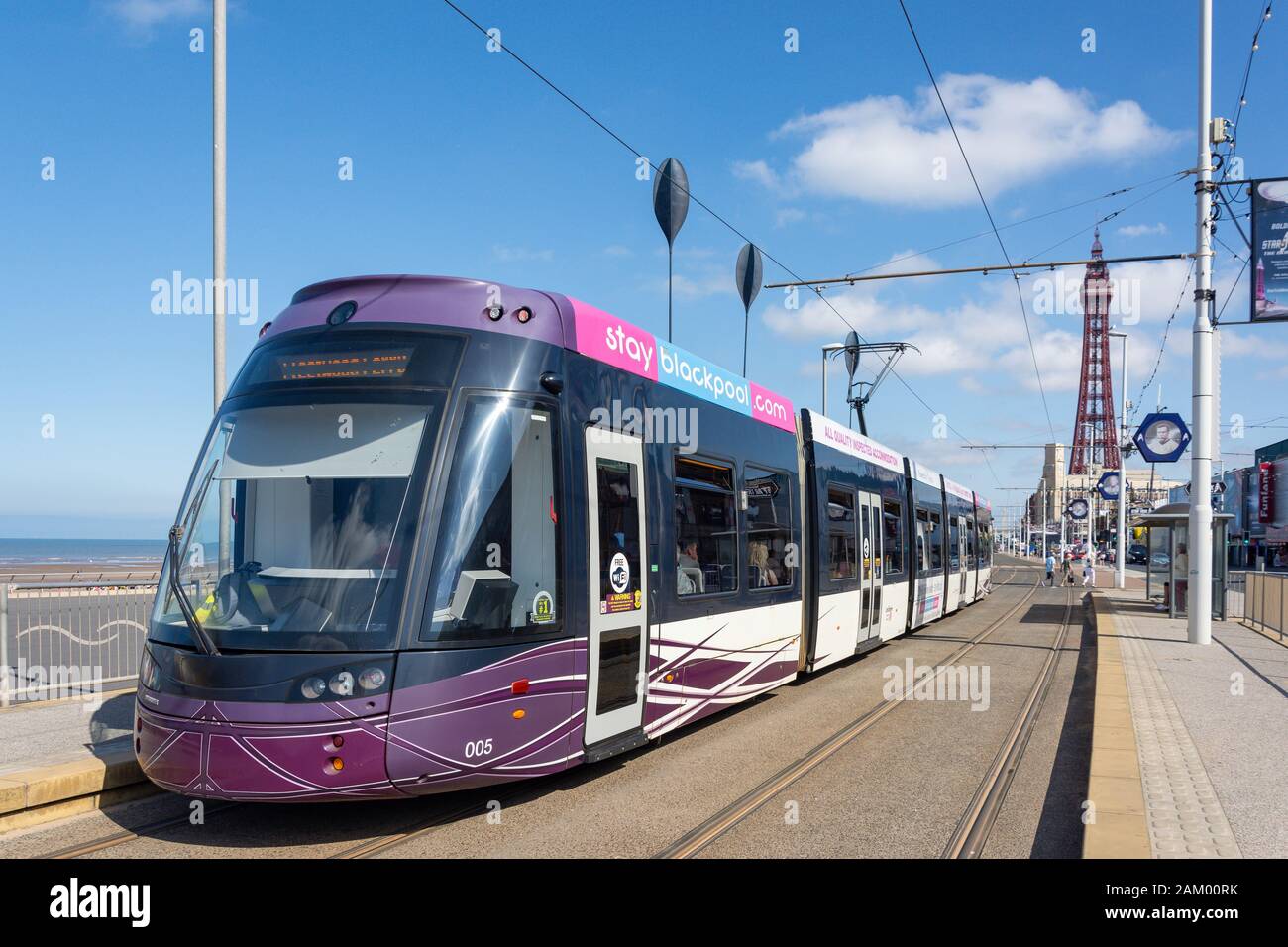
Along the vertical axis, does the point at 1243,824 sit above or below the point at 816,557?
below

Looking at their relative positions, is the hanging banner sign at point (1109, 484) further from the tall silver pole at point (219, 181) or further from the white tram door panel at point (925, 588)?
the tall silver pole at point (219, 181)

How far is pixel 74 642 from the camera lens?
10797 mm

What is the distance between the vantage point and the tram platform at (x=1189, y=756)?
5.62 metres

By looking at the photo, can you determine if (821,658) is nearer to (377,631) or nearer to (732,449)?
(732,449)

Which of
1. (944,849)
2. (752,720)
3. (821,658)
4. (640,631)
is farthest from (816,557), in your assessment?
(944,849)

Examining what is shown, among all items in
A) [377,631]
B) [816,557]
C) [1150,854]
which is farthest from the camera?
[816,557]

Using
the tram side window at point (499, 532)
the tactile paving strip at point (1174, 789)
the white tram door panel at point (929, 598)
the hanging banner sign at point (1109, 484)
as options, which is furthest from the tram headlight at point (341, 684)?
the hanging banner sign at point (1109, 484)

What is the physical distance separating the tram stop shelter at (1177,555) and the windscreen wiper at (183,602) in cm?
1754

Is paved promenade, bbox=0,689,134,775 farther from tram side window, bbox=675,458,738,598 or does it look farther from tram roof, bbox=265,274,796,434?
tram side window, bbox=675,458,738,598

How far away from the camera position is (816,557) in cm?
1177

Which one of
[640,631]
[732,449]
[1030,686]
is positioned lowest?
[1030,686]

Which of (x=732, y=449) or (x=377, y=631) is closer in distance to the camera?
(x=377, y=631)

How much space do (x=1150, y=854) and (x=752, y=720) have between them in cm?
507

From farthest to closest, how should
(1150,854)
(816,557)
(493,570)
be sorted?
(816,557)
(493,570)
(1150,854)
